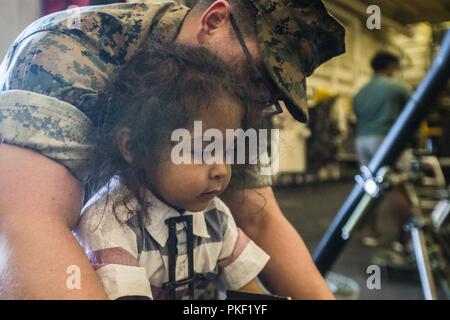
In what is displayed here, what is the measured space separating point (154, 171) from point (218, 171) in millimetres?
70

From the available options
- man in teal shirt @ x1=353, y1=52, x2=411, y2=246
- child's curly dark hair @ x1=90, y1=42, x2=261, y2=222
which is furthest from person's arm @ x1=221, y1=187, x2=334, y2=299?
man in teal shirt @ x1=353, y1=52, x2=411, y2=246

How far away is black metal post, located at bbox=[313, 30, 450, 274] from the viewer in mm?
838

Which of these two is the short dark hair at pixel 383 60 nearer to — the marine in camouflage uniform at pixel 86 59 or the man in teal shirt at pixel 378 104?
the man in teal shirt at pixel 378 104

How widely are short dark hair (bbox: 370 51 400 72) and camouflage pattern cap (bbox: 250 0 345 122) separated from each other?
0.94 feet

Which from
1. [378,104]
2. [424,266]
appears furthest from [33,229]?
[424,266]

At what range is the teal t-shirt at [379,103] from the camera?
3.03ft

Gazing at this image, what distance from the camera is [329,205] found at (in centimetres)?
89

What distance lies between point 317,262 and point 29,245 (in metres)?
0.48

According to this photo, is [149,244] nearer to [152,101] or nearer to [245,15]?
[152,101]

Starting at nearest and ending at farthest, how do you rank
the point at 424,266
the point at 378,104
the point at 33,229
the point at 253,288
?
1. the point at 33,229
2. the point at 253,288
3. the point at 378,104
4. the point at 424,266

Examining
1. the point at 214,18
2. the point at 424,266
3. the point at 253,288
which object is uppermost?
the point at 214,18

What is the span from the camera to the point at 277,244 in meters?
0.64
